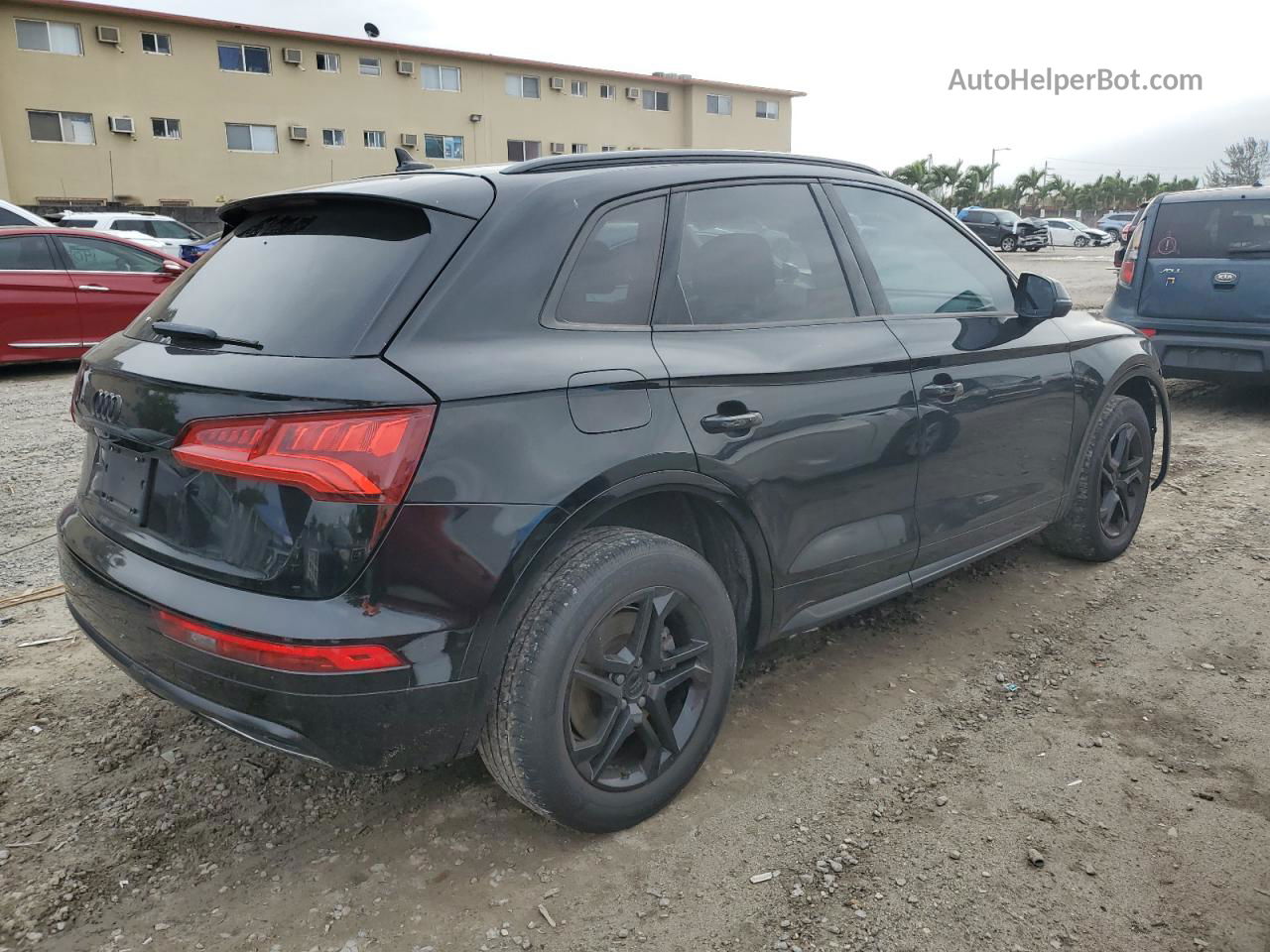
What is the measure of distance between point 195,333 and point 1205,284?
7.24 metres

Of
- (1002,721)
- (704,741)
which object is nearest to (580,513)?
(704,741)

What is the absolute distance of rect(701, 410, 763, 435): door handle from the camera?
254cm

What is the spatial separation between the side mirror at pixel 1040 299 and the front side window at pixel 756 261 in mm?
1052

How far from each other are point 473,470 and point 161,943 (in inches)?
50.5

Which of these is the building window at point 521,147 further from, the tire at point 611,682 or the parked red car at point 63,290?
the tire at point 611,682

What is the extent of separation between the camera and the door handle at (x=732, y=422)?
254 cm

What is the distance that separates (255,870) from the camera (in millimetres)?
2406

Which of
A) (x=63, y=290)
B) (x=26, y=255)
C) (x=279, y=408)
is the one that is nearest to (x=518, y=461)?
(x=279, y=408)

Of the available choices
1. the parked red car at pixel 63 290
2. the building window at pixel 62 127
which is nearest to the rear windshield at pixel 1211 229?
the parked red car at pixel 63 290

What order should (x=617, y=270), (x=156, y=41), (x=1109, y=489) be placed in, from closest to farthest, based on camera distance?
(x=617, y=270) < (x=1109, y=489) < (x=156, y=41)

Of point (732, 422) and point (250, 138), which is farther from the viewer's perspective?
point (250, 138)

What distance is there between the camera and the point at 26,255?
9.07m

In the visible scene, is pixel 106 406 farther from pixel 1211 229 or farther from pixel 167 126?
pixel 167 126

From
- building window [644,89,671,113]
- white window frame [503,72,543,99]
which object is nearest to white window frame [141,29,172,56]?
white window frame [503,72,543,99]
